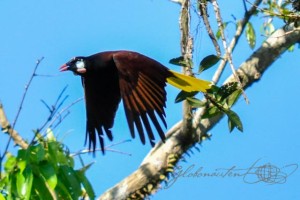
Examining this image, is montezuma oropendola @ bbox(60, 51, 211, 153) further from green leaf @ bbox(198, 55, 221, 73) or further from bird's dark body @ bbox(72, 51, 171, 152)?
green leaf @ bbox(198, 55, 221, 73)

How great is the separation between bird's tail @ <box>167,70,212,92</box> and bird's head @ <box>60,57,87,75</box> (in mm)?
451

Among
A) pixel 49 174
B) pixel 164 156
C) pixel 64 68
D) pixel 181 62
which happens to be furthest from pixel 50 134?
pixel 164 156

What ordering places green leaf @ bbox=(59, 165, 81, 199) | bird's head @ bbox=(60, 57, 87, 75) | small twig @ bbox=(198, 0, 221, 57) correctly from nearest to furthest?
small twig @ bbox=(198, 0, 221, 57) → green leaf @ bbox=(59, 165, 81, 199) → bird's head @ bbox=(60, 57, 87, 75)

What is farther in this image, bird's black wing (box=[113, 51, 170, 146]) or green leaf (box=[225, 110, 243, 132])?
bird's black wing (box=[113, 51, 170, 146])

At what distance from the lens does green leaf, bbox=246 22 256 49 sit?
11.6 ft

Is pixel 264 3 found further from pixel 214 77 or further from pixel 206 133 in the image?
pixel 206 133

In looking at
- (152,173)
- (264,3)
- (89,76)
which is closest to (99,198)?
(152,173)

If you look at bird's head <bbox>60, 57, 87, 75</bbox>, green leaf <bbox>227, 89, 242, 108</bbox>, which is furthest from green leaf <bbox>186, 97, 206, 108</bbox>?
bird's head <bbox>60, 57, 87, 75</bbox>

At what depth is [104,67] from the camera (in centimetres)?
303

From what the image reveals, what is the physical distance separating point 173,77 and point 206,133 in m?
0.67

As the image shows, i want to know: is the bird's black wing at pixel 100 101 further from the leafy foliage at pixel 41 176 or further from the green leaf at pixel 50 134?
the leafy foliage at pixel 41 176

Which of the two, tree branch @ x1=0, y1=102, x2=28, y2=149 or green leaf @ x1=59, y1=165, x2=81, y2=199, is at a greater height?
tree branch @ x1=0, y1=102, x2=28, y2=149

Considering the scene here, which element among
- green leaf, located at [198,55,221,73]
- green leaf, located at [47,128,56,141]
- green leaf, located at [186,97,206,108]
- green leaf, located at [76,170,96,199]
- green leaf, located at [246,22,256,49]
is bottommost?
green leaf, located at [76,170,96,199]

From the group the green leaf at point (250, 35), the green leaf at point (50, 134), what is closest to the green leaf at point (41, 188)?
the green leaf at point (50, 134)
